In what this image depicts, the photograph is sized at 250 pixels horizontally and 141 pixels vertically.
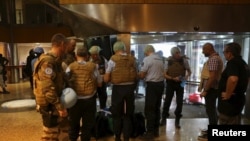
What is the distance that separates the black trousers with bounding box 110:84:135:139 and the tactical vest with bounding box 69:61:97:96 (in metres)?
0.45

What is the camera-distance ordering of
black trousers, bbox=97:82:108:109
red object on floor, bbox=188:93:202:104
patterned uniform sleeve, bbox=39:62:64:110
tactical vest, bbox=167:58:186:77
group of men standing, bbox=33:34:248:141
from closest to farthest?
patterned uniform sleeve, bbox=39:62:64:110, group of men standing, bbox=33:34:248:141, tactical vest, bbox=167:58:186:77, black trousers, bbox=97:82:108:109, red object on floor, bbox=188:93:202:104

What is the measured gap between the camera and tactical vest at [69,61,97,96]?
2926mm

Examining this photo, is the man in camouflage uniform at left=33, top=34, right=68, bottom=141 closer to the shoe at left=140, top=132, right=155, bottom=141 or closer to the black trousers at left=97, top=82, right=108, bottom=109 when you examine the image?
the shoe at left=140, top=132, right=155, bottom=141

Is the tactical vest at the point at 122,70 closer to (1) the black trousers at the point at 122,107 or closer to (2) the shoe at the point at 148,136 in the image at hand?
(1) the black trousers at the point at 122,107

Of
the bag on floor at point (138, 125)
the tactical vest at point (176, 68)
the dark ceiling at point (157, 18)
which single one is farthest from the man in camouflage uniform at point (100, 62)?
the tactical vest at point (176, 68)

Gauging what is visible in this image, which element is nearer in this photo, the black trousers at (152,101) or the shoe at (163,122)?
the black trousers at (152,101)

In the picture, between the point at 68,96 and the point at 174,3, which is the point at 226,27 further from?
the point at 68,96

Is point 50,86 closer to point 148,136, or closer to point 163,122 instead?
point 148,136

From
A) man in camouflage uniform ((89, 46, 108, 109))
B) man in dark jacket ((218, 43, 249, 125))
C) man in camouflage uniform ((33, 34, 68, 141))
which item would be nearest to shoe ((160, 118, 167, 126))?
man in camouflage uniform ((89, 46, 108, 109))

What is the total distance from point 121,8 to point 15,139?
2.63 metres

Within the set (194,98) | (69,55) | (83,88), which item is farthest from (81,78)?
(194,98)

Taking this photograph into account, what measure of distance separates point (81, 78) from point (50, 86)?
0.50 m

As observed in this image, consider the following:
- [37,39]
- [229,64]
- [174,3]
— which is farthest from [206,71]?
[37,39]

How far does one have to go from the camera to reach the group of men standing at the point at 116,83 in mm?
2598
